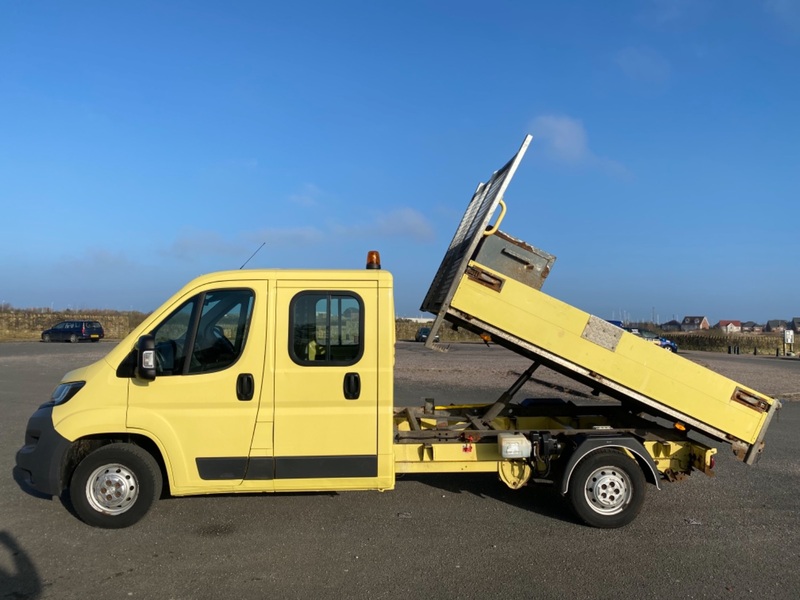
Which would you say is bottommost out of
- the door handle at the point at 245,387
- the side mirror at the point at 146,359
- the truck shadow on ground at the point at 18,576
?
the truck shadow on ground at the point at 18,576

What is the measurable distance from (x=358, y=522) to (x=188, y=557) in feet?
5.04

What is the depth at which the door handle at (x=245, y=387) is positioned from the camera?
5.35 m

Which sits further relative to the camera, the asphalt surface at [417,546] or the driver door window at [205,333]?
the driver door window at [205,333]

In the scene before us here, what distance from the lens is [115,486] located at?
5.42 meters

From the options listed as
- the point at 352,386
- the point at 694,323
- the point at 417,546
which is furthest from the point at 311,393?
the point at 694,323

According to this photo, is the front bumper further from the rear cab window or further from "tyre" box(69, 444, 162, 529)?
the rear cab window

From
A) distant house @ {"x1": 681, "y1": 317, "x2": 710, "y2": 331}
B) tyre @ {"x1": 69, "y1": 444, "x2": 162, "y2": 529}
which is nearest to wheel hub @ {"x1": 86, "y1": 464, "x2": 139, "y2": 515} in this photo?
tyre @ {"x1": 69, "y1": 444, "x2": 162, "y2": 529}

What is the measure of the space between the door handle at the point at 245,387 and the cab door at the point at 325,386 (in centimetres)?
22

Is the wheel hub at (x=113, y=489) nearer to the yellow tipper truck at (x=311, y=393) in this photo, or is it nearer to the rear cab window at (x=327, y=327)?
the yellow tipper truck at (x=311, y=393)

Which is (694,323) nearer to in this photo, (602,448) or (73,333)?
(73,333)

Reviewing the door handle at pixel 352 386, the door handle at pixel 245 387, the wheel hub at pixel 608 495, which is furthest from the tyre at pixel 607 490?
the door handle at pixel 245 387

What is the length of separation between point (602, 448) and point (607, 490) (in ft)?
1.26

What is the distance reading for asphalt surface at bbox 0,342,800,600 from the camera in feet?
14.5

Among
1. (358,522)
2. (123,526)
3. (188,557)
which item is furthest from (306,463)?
(123,526)
